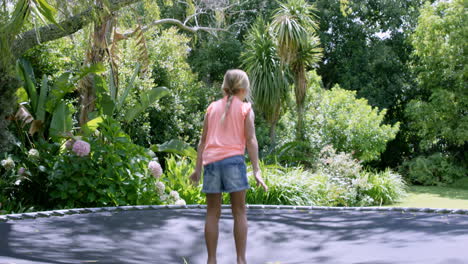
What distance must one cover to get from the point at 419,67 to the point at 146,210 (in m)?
12.2

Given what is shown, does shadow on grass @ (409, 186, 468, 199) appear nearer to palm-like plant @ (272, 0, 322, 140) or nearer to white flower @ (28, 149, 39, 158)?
palm-like plant @ (272, 0, 322, 140)

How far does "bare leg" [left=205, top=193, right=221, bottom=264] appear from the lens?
2812mm

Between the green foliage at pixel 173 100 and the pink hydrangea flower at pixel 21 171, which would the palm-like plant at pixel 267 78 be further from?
the pink hydrangea flower at pixel 21 171

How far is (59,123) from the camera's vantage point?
634 centimetres

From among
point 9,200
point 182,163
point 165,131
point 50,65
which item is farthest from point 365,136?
point 9,200

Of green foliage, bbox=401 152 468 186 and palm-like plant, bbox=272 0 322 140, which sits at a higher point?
palm-like plant, bbox=272 0 322 140

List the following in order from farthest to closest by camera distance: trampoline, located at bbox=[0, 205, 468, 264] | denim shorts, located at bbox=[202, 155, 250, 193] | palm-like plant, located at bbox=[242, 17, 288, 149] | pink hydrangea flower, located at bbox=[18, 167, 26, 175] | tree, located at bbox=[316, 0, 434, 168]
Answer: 1. tree, located at bbox=[316, 0, 434, 168]
2. palm-like plant, located at bbox=[242, 17, 288, 149]
3. pink hydrangea flower, located at bbox=[18, 167, 26, 175]
4. trampoline, located at bbox=[0, 205, 468, 264]
5. denim shorts, located at bbox=[202, 155, 250, 193]

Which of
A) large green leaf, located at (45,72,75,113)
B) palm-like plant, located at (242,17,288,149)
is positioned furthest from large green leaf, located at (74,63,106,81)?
palm-like plant, located at (242,17,288,149)

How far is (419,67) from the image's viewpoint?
1532 cm

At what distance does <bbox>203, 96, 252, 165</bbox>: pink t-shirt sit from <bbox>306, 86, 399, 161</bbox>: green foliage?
8.36m

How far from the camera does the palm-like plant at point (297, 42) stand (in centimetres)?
1038

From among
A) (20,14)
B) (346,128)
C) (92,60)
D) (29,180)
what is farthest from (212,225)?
(346,128)

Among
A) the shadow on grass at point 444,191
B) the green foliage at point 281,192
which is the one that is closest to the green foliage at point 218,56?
the shadow on grass at point 444,191

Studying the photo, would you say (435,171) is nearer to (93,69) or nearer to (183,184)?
(183,184)
